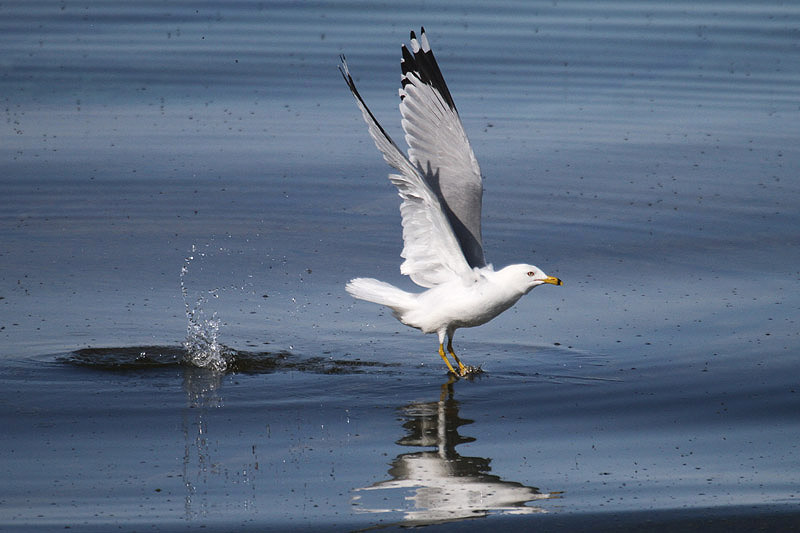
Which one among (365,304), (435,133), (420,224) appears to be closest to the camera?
(420,224)

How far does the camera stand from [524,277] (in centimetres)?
782

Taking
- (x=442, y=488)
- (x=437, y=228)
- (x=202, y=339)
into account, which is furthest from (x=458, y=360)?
(x=442, y=488)

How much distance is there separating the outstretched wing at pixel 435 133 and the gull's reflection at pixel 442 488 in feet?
7.74

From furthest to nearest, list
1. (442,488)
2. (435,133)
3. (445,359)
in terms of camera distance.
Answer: (435,133)
(445,359)
(442,488)

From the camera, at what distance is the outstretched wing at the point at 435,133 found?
873 centimetres

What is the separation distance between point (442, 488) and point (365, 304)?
349 cm

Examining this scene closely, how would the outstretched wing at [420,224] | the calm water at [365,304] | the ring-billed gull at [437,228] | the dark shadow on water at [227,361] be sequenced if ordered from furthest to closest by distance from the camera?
the dark shadow on water at [227,361] → the ring-billed gull at [437,228] → the outstretched wing at [420,224] → the calm water at [365,304]

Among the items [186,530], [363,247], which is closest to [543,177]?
[363,247]

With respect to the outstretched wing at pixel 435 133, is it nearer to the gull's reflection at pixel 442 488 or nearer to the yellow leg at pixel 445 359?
the yellow leg at pixel 445 359

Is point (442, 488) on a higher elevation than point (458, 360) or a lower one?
lower

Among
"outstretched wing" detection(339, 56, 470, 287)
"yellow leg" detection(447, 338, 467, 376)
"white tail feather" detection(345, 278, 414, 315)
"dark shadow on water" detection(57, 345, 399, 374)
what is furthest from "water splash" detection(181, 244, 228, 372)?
"yellow leg" detection(447, 338, 467, 376)

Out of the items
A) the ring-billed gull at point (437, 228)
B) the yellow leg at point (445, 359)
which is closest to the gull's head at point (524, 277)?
the ring-billed gull at point (437, 228)

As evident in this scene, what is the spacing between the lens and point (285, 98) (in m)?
15.6

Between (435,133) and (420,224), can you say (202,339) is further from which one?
(435,133)
